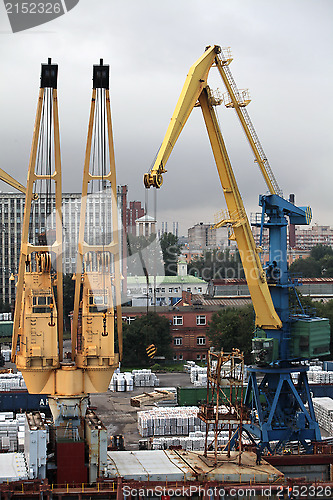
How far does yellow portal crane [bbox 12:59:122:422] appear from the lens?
20.2 meters

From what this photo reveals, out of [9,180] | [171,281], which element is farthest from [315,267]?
[9,180]

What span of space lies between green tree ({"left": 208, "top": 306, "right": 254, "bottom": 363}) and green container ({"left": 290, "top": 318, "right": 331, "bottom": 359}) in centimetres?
2387

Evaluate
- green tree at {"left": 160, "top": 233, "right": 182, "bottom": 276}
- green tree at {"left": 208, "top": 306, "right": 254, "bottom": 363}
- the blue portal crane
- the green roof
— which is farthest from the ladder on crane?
green tree at {"left": 160, "top": 233, "right": 182, "bottom": 276}

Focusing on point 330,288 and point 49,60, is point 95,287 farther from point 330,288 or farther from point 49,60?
point 330,288

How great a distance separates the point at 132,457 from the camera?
2041cm

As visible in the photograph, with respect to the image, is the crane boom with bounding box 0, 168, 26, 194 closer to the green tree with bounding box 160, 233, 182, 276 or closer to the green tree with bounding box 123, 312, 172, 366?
the green tree with bounding box 123, 312, 172, 366

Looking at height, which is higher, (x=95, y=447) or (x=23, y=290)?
(x=23, y=290)

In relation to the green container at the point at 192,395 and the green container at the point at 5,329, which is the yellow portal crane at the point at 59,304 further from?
the green container at the point at 5,329

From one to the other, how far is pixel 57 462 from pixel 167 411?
1446cm

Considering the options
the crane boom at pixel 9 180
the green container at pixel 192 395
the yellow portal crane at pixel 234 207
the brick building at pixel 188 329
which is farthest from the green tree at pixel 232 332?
the yellow portal crane at pixel 234 207

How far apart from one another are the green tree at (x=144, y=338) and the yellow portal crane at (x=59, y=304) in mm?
29046

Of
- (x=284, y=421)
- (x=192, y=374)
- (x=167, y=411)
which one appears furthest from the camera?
(x=192, y=374)

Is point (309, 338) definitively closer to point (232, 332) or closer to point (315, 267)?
point (232, 332)

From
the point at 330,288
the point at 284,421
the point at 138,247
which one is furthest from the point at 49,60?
the point at 138,247
